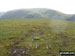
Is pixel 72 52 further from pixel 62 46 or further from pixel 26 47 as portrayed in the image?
pixel 26 47

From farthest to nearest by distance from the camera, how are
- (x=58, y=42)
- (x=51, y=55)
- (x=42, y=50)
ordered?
1. (x=58, y=42)
2. (x=42, y=50)
3. (x=51, y=55)

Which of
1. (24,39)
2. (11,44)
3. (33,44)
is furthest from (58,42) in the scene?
(11,44)

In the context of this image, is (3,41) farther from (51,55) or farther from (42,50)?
(51,55)

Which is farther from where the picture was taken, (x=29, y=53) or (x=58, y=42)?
(x=58, y=42)

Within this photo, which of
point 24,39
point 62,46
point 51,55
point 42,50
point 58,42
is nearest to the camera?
point 51,55

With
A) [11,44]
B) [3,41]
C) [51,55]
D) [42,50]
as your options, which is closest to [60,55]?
[51,55]

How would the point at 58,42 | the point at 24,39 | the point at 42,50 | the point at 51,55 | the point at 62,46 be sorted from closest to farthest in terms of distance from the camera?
the point at 51,55, the point at 42,50, the point at 62,46, the point at 58,42, the point at 24,39

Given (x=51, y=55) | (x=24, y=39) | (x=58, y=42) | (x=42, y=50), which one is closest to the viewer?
(x=51, y=55)

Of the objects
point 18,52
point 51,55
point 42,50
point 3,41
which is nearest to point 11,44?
point 3,41

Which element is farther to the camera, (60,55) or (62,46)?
(62,46)
